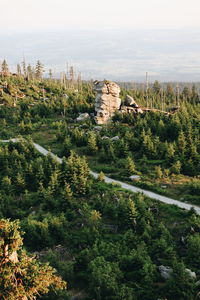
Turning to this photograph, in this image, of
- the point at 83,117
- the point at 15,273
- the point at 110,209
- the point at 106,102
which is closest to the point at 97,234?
the point at 110,209

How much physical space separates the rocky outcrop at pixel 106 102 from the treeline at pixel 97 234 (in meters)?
32.4

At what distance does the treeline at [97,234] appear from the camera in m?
24.5

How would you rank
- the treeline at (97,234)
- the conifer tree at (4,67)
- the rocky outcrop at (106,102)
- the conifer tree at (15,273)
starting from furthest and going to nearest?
the conifer tree at (4,67), the rocky outcrop at (106,102), the treeline at (97,234), the conifer tree at (15,273)

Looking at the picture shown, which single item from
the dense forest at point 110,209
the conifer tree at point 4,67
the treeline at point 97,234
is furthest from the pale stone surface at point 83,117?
the conifer tree at point 4,67

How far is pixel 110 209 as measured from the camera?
3841cm

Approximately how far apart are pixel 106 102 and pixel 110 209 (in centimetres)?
4763

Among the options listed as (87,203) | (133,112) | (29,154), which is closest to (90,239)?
(87,203)

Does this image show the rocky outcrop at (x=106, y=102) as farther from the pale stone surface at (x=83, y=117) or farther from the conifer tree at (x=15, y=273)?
the conifer tree at (x=15, y=273)

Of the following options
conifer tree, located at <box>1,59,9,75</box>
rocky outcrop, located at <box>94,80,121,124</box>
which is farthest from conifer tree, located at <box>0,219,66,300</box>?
conifer tree, located at <box>1,59,9,75</box>

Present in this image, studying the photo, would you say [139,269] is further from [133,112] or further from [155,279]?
[133,112]

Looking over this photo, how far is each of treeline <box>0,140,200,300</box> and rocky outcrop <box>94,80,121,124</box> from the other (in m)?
32.4

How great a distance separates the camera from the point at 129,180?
4819 centimetres

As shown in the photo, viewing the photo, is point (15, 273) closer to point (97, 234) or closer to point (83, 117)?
point (97, 234)

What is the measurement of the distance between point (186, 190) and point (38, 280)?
30.3 meters
